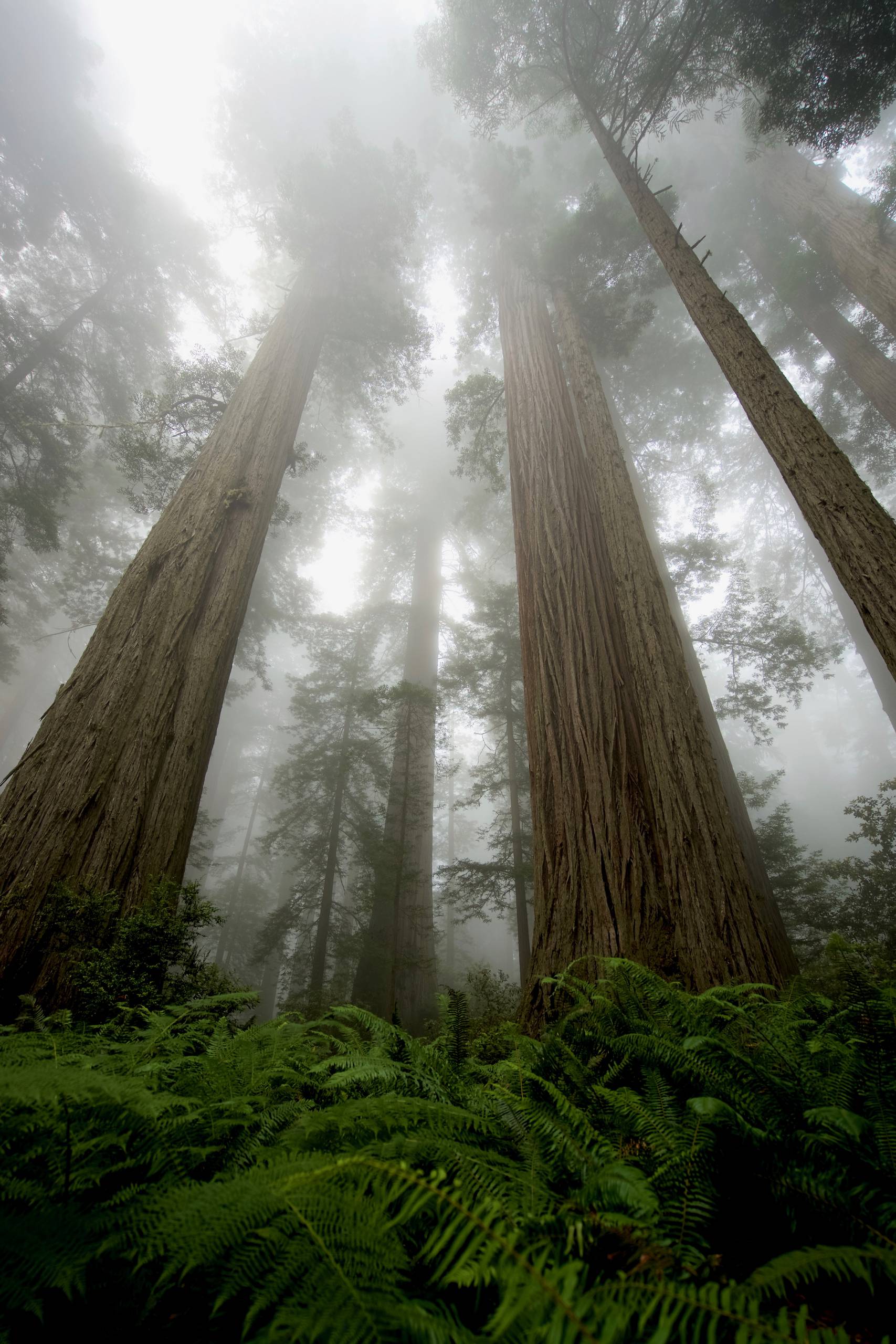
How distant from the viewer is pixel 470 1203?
2.19ft

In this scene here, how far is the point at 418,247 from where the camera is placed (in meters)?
16.3

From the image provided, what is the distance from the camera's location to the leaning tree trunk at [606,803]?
2936mm

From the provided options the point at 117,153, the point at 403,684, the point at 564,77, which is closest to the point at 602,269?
the point at 564,77

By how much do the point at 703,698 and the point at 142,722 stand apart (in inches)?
367

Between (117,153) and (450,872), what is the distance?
1956cm

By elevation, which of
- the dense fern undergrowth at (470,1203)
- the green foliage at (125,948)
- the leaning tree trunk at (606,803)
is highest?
the leaning tree trunk at (606,803)

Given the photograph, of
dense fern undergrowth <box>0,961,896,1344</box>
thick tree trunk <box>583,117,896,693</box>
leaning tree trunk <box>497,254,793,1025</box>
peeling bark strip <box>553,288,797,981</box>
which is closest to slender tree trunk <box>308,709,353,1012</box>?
leaning tree trunk <box>497,254,793,1025</box>

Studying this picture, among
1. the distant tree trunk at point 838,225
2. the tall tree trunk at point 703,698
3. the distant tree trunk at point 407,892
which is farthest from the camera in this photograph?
the distant tree trunk at point 838,225

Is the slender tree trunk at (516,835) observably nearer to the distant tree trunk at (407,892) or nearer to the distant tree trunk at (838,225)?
the distant tree trunk at (407,892)

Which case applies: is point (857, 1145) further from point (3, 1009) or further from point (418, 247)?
point (418, 247)

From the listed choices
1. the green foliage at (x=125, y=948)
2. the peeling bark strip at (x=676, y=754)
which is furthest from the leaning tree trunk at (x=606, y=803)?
the green foliage at (x=125, y=948)

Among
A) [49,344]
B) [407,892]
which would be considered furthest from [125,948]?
[49,344]

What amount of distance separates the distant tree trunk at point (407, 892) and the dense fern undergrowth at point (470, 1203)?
27.7 ft

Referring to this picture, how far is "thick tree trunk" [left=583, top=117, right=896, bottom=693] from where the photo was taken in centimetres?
266
